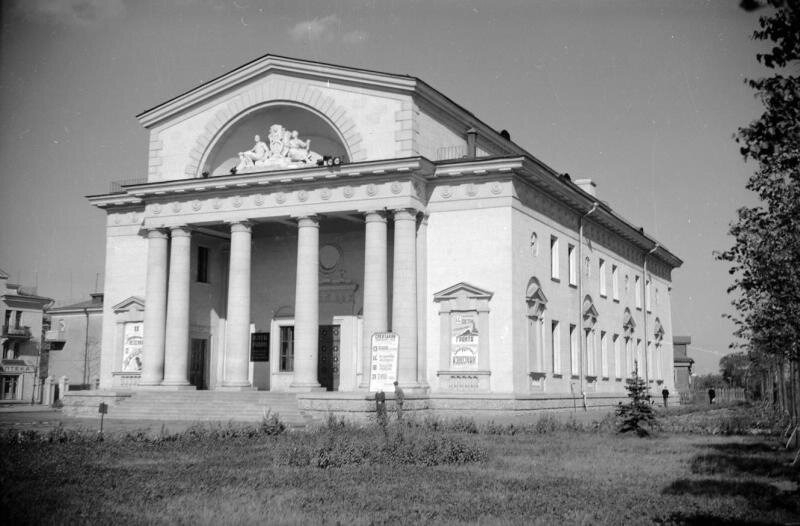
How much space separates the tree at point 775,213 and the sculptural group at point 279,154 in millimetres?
18932

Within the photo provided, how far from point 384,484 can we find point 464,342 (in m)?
18.6

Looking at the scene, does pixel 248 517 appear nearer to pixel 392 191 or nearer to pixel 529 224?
pixel 392 191

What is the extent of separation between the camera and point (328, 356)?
38781mm

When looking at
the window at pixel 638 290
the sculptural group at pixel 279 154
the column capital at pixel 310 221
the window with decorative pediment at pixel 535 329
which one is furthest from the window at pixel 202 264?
the window at pixel 638 290

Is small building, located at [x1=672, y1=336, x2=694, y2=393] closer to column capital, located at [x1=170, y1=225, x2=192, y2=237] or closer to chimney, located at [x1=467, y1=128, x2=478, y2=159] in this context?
chimney, located at [x1=467, y1=128, x2=478, y2=159]

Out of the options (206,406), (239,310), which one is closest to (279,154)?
(239,310)

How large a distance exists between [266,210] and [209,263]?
753 centimetres

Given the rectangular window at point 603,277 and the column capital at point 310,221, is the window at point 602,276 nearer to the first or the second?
the rectangular window at point 603,277

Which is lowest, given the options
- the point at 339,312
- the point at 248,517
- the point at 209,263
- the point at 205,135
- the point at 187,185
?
the point at 248,517

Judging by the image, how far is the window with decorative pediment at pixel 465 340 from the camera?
32844 mm

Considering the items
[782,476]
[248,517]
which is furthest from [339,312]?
[248,517]

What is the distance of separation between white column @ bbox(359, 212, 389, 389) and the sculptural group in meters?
4.74

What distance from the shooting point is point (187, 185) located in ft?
120

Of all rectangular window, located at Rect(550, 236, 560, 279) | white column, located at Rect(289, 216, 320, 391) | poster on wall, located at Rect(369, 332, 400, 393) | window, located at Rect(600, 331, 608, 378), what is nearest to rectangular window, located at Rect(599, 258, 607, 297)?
window, located at Rect(600, 331, 608, 378)
